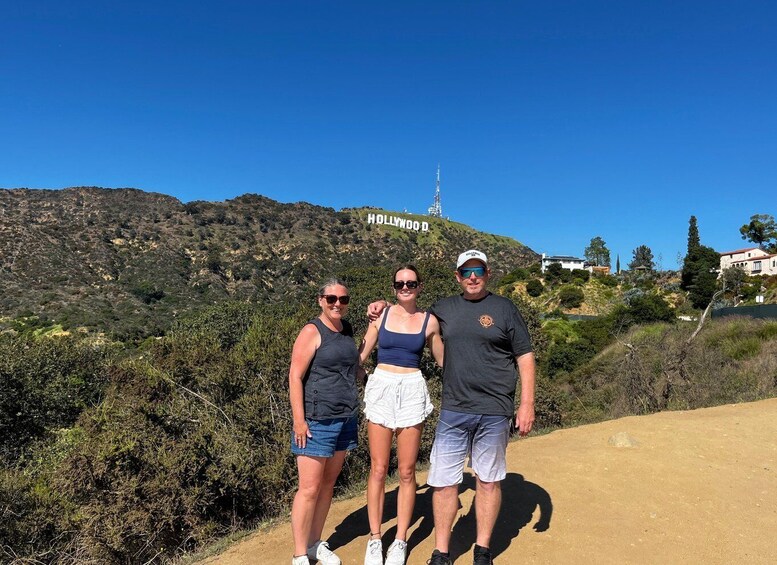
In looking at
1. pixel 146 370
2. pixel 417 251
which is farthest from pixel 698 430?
pixel 417 251

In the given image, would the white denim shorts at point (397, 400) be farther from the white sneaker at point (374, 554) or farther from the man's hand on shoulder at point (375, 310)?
the white sneaker at point (374, 554)

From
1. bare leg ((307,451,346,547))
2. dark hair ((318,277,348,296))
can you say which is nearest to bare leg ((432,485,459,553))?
bare leg ((307,451,346,547))

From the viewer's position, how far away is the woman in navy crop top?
2.59 metres

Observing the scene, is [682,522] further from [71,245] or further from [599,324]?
[71,245]

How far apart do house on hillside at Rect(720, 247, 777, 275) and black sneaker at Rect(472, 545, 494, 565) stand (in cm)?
4419

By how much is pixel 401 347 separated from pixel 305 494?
1.00 m

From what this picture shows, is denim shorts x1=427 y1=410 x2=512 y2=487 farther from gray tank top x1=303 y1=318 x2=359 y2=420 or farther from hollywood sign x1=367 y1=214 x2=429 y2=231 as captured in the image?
hollywood sign x1=367 y1=214 x2=429 y2=231

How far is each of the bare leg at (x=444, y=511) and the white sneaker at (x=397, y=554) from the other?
20cm

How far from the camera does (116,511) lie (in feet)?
16.9

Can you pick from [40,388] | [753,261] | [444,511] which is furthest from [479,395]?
[753,261]

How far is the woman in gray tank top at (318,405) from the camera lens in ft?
8.69

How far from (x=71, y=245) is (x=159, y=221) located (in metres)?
12.7

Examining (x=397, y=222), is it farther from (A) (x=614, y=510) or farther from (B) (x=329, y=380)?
(B) (x=329, y=380)

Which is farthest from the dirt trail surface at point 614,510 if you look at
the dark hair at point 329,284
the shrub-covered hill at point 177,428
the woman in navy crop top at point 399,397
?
the shrub-covered hill at point 177,428
